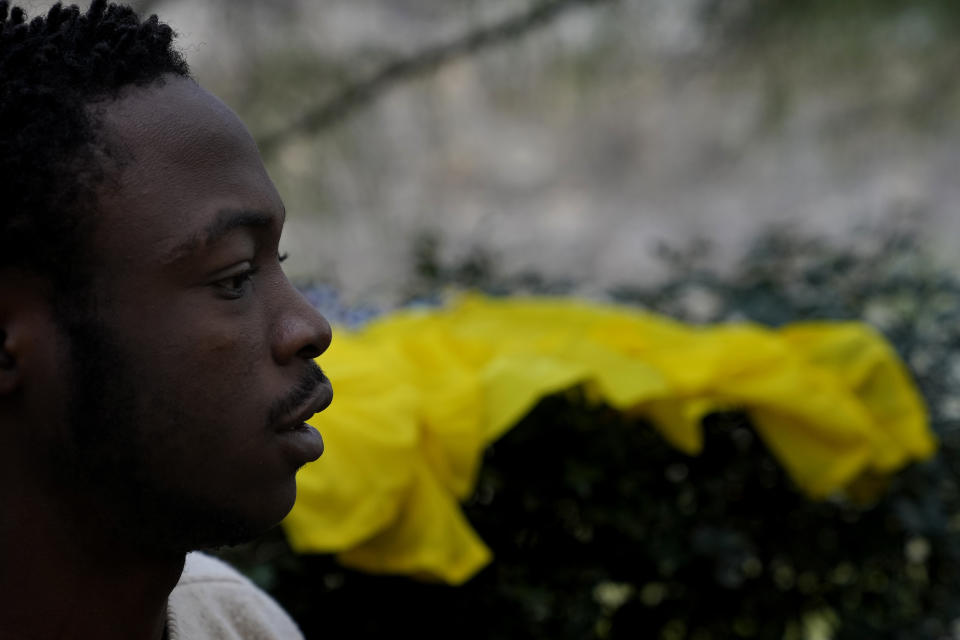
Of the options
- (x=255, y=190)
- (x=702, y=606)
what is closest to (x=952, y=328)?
(x=702, y=606)

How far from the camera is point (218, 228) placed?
0.96 m

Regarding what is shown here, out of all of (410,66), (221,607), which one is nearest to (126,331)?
(221,607)

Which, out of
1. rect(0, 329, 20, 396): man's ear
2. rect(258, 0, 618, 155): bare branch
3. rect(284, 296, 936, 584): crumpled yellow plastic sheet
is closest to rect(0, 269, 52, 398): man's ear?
rect(0, 329, 20, 396): man's ear

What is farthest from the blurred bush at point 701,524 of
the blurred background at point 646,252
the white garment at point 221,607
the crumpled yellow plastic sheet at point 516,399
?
the white garment at point 221,607

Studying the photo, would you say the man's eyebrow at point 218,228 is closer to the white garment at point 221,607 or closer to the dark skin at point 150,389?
the dark skin at point 150,389

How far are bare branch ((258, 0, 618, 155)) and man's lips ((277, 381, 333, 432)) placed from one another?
2.77m

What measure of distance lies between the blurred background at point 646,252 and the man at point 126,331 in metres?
1.19

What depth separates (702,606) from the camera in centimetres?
276

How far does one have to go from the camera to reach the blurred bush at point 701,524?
7.73ft

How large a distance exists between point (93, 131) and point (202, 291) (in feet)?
0.49

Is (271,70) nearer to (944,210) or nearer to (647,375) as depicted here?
(647,375)

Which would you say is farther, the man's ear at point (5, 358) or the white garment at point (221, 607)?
the white garment at point (221, 607)

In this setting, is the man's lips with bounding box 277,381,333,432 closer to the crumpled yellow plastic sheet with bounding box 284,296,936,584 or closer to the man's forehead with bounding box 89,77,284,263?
the man's forehead with bounding box 89,77,284,263

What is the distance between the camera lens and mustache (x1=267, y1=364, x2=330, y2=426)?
99 centimetres
